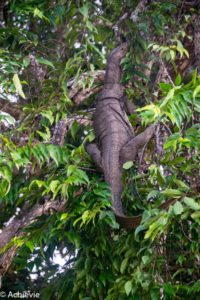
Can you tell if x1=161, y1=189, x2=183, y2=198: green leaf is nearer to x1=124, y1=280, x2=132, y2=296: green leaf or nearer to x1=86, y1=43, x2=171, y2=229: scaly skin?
x1=86, y1=43, x2=171, y2=229: scaly skin

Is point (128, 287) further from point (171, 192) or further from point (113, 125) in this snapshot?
point (113, 125)

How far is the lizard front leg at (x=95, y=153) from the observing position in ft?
11.5

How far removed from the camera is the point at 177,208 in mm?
2420

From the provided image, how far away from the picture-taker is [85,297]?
288cm

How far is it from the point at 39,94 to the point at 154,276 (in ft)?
6.89

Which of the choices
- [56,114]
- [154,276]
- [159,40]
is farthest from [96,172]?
[159,40]

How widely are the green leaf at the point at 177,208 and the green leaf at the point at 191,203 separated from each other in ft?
0.13

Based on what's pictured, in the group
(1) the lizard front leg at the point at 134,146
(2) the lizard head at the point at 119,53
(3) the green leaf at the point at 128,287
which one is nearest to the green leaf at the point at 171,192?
(3) the green leaf at the point at 128,287

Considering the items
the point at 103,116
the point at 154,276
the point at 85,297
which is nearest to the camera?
the point at 154,276

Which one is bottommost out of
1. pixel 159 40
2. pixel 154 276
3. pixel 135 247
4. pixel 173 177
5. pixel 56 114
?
pixel 154 276

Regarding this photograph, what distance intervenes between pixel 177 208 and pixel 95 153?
132 cm

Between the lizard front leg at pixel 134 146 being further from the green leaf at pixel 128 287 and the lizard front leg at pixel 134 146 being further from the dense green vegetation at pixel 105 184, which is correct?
the green leaf at pixel 128 287

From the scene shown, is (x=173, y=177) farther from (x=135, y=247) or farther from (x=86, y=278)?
(x=86, y=278)

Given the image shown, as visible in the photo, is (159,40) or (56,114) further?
(159,40)
